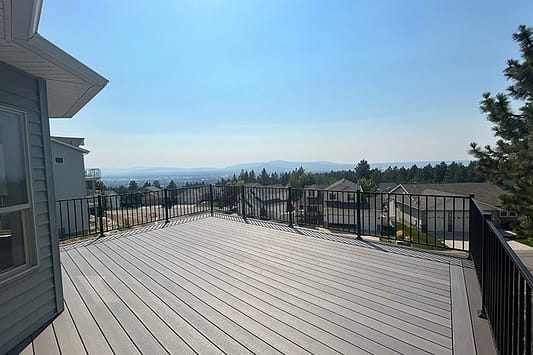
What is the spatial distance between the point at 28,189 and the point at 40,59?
117 cm

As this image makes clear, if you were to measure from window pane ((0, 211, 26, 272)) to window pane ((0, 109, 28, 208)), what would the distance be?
5.9 inches

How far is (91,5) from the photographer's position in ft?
15.3

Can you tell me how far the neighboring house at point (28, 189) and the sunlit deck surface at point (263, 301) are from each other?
259mm

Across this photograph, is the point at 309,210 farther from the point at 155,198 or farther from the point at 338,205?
the point at 155,198

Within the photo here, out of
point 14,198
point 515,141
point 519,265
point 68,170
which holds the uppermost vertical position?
→ point 515,141

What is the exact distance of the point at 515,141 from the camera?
7406mm

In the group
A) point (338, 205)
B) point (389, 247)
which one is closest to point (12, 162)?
point (389, 247)

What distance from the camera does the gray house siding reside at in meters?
2.29

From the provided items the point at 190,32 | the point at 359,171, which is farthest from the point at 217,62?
the point at 359,171

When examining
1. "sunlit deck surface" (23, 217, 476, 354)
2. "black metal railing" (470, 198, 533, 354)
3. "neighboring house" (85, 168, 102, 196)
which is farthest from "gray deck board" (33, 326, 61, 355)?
"neighboring house" (85, 168, 102, 196)

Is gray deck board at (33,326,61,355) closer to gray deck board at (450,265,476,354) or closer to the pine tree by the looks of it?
gray deck board at (450,265,476,354)

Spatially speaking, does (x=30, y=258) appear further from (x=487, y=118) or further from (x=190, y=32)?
(x=487, y=118)

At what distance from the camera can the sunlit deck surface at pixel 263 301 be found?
2.11 meters

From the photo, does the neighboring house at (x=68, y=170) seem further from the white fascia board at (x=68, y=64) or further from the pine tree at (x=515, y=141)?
the pine tree at (x=515, y=141)
